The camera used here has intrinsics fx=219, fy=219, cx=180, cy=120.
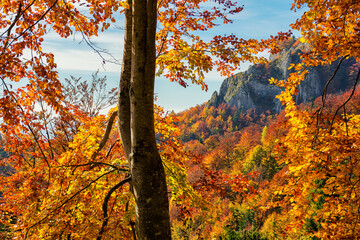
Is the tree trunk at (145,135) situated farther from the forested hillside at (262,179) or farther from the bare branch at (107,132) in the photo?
the forested hillside at (262,179)

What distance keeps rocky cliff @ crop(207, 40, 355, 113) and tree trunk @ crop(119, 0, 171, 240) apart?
10711 cm

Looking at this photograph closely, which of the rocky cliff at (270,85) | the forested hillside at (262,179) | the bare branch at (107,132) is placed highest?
the rocky cliff at (270,85)

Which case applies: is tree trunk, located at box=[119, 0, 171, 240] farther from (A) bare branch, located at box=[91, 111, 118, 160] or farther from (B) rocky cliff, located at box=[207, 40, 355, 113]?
(B) rocky cliff, located at box=[207, 40, 355, 113]

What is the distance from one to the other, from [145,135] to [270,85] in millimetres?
120458

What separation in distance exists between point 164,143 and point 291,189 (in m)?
2.49

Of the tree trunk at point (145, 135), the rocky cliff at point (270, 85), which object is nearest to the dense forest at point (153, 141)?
the tree trunk at point (145, 135)

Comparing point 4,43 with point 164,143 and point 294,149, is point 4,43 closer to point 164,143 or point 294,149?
point 164,143

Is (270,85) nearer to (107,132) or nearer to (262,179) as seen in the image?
(262,179)

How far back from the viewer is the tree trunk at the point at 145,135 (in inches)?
71.9

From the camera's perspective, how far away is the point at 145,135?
74.4 inches

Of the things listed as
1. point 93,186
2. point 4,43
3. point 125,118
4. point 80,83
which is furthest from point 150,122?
point 80,83

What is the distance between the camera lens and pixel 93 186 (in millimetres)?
2986

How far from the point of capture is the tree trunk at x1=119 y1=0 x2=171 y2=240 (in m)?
1.83

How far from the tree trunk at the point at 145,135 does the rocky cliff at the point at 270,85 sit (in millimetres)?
107107
